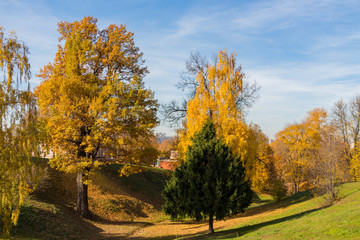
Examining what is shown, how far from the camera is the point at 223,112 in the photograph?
20.5 metres

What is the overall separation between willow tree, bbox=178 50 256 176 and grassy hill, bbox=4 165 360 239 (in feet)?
13.9

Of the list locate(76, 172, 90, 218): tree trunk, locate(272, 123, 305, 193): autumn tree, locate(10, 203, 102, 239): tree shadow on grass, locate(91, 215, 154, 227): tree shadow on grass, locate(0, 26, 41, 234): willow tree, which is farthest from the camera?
locate(272, 123, 305, 193): autumn tree

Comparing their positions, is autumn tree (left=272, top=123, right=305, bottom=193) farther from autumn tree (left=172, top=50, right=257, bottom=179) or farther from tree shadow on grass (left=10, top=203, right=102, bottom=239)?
tree shadow on grass (left=10, top=203, right=102, bottom=239)

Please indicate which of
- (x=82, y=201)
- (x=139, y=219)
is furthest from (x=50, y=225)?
(x=139, y=219)

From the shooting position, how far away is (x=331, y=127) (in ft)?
128

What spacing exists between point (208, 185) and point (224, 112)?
669 centimetres

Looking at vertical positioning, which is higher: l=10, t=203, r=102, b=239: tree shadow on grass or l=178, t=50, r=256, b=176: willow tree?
l=178, t=50, r=256, b=176: willow tree

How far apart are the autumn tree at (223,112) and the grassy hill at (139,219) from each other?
14.2 ft

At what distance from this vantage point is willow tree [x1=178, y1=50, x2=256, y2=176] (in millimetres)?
20219

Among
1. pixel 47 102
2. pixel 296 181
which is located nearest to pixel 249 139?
pixel 47 102

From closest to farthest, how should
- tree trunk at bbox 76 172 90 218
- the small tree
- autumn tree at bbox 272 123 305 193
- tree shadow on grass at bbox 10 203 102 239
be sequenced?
tree shadow on grass at bbox 10 203 102 239
the small tree
tree trunk at bbox 76 172 90 218
autumn tree at bbox 272 123 305 193

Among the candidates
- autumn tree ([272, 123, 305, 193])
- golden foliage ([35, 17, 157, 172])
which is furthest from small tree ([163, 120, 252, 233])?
autumn tree ([272, 123, 305, 193])

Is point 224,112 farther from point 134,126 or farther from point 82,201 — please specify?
point 82,201

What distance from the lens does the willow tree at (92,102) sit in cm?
1797
